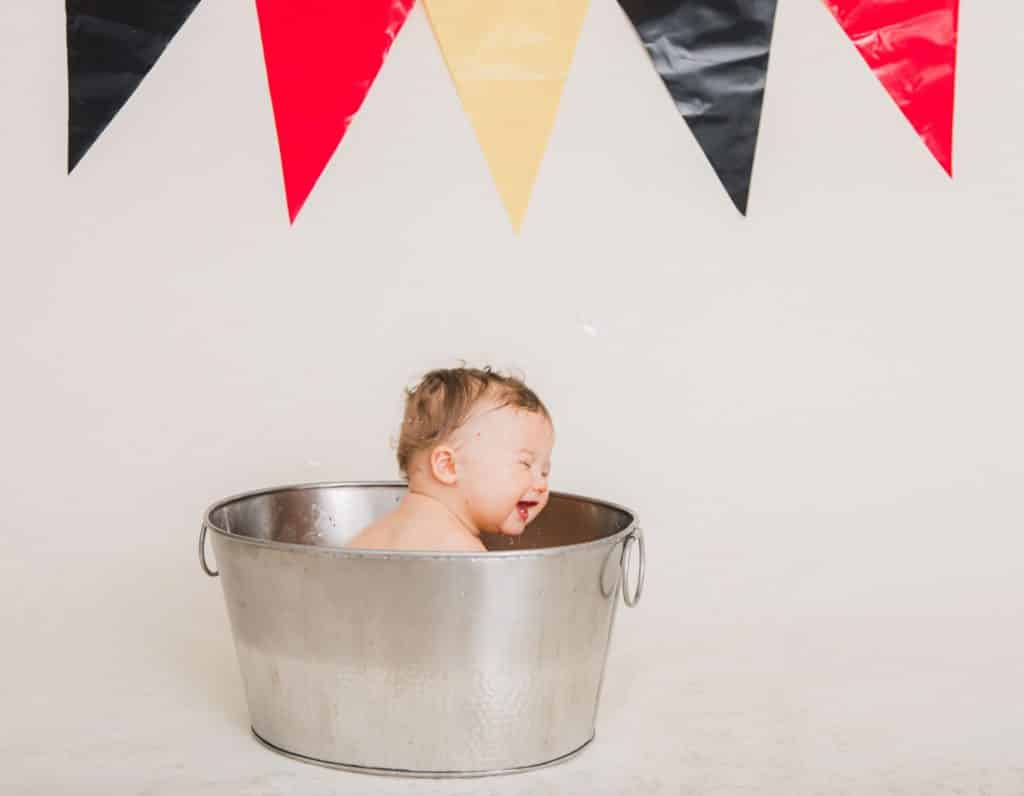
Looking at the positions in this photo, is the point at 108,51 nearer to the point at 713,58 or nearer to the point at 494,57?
the point at 494,57

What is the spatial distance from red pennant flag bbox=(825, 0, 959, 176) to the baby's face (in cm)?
93

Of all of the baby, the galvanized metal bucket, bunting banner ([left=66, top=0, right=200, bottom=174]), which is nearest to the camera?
the galvanized metal bucket

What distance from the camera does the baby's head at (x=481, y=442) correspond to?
4.79 ft

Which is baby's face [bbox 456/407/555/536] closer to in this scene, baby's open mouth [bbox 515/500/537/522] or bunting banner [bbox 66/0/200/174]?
baby's open mouth [bbox 515/500/537/522]

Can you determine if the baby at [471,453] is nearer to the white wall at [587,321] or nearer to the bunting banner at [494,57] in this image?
the white wall at [587,321]

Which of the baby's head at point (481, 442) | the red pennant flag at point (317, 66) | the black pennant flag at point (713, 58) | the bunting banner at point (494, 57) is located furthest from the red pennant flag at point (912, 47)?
the baby's head at point (481, 442)

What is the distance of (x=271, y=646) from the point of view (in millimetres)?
1334

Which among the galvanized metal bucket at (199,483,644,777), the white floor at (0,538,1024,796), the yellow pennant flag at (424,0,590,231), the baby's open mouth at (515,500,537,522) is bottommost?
the white floor at (0,538,1024,796)

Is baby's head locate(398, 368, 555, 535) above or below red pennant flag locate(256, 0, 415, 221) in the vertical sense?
below

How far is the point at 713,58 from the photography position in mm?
1996

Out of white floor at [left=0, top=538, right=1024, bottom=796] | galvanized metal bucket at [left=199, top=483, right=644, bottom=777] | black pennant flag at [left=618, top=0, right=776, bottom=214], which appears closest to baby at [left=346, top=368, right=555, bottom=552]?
galvanized metal bucket at [left=199, top=483, right=644, bottom=777]

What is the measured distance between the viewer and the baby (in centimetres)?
146

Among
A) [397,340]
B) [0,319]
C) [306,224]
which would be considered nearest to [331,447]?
[397,340]

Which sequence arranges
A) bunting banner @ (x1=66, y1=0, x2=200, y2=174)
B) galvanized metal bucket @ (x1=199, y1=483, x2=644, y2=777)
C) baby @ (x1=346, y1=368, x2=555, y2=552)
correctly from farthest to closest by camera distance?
bunting banner @ (x1=66, y1=0, x2=200, y2=174) → baby @ (x1=346, y1=368, x2=555, y2=552) → galvanized metal bucket @ (x1=199, y1=483, x2=644, y2=777)
